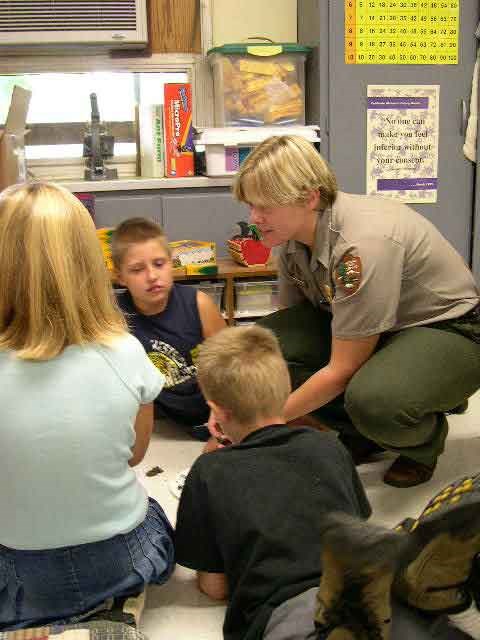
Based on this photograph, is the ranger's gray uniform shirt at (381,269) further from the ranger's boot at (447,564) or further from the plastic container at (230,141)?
the plastic container at (230,141)

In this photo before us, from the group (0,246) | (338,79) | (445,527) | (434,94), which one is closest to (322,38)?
(338,79)

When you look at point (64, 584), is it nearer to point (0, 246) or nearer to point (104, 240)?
point (0, 246)

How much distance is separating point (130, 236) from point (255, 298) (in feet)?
2.87

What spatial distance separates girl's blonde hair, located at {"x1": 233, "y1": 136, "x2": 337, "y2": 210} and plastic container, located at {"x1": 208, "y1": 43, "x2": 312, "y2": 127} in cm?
122

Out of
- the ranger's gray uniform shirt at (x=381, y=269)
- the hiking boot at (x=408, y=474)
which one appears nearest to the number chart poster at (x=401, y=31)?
the ranger's gray uniform shirt at (x=381, y=269)

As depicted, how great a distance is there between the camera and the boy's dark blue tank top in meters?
2.34

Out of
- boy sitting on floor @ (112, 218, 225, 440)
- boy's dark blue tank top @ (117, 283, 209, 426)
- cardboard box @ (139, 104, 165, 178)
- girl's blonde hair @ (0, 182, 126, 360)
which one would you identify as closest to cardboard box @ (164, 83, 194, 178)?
cardboard box @ (139, 104, 165, 178)

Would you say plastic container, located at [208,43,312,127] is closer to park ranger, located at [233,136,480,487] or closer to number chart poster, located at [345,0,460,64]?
number chart poster, located at [345,0,460,64]

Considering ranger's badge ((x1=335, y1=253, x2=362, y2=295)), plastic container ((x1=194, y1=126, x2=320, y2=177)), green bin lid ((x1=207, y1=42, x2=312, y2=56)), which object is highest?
green bin lid ((x1=207, y1=42, x2=312, y2=56))

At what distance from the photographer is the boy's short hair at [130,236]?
224 centimetres

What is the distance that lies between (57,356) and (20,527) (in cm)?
30

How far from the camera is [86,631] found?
129 cm

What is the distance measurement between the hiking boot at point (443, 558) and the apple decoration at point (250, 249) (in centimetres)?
180

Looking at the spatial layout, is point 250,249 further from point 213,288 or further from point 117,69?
point 117,69
